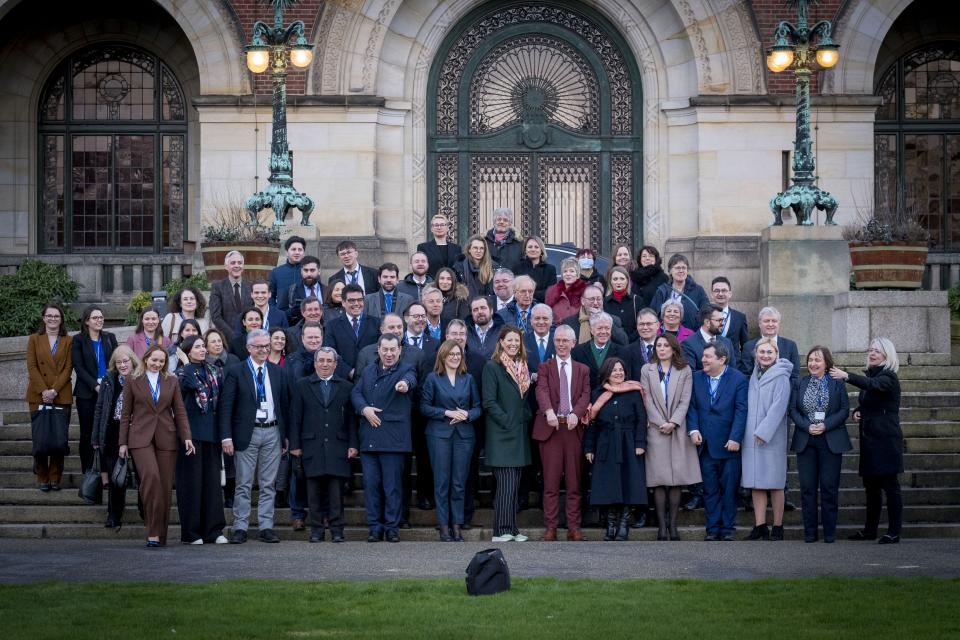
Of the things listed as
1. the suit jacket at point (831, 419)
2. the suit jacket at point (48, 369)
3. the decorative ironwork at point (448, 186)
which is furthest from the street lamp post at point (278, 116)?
the suit jacket at point (831, 419)

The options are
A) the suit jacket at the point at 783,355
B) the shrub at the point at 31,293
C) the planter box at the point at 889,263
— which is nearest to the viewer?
the suit jacket at the point at 783,355

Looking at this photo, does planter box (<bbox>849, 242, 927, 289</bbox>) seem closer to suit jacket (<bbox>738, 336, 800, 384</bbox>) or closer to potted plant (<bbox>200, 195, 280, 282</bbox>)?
suit jacket (<bbox>738, 336, 800, 384</bbox>)

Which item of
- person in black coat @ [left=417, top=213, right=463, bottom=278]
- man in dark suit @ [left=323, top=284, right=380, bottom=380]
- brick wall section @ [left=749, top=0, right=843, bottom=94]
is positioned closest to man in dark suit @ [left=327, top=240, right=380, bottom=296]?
person in black coat @ [left=417, top=213, right=463, bottom=278]

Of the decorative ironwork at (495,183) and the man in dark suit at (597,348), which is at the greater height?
the decorative ironwork at (495,183)

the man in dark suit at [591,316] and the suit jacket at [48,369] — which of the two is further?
the suit jacket at [48,369]

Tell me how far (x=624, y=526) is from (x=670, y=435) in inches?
37.7

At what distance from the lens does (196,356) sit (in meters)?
15.4

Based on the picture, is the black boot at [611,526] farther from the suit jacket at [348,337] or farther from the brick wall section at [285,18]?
the brick wall section at [285,18]

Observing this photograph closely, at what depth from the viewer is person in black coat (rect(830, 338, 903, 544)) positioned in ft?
49.9

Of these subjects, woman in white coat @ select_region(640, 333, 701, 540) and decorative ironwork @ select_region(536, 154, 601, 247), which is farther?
decorative ironwork @ select_region(536, 154, 601, 247)

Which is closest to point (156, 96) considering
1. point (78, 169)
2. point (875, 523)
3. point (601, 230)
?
point (78, 169)

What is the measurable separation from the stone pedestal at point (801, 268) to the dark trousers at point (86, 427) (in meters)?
8.60

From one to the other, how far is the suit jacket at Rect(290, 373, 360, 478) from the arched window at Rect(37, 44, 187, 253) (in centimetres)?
1306

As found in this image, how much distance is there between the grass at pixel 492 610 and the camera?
10477mm
